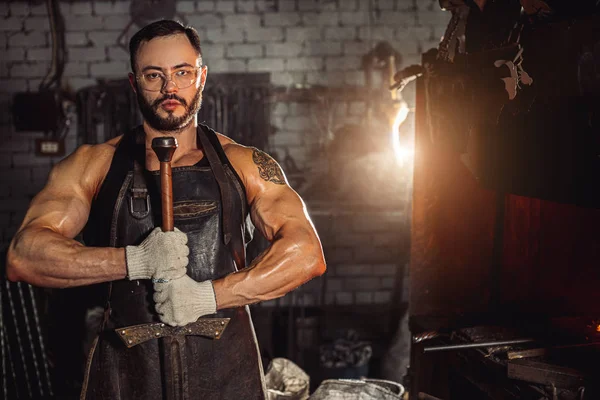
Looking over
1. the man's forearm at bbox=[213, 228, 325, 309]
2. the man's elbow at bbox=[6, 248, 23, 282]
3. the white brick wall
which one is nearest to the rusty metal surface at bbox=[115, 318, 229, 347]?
the man's forearm at bbox=[213, 228, 325, 309]

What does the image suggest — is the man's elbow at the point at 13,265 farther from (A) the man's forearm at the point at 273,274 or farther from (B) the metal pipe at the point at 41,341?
(B) the metal pipe at the point at 41,341

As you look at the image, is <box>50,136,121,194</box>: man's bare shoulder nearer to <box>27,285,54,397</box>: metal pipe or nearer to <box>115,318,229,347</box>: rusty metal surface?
<box>115,318,229,347</box>: rusty metal surface

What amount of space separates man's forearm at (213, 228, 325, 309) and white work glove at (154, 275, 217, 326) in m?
0.11

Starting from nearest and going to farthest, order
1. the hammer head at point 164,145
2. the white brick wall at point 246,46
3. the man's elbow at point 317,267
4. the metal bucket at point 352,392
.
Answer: the hammer head at point 164,145, the man's elbow at point 317,267, the metal bucket at point 352,392, the white brick wall at point 246,46

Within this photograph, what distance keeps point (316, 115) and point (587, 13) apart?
4985mm

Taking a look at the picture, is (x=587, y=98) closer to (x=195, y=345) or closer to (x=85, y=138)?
(x=195, y=345)

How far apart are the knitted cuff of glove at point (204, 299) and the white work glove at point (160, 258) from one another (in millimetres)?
115

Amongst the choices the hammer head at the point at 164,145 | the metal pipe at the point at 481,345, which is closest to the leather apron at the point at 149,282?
the hammer head at the point at 164,145

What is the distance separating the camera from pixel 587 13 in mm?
2602

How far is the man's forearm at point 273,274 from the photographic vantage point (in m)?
2.64

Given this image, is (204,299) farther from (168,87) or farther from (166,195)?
(168,87)

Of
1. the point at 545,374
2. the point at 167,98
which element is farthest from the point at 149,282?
the point at 545,374

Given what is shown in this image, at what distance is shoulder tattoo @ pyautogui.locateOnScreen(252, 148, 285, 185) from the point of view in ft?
9.96

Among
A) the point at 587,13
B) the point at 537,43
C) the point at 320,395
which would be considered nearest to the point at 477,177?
the point at 537,43
